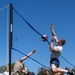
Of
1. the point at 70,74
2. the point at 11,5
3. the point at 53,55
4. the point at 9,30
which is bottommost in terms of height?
the point at 70,74

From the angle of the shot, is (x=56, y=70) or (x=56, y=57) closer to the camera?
(x=56, y=70)

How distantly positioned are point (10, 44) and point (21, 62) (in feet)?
8.08

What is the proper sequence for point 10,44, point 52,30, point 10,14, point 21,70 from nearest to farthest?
point 10,44 → point 10,14 → point 52,30 → point 21,70

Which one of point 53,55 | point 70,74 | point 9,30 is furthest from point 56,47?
point 9,30

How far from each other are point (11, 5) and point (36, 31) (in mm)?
2011

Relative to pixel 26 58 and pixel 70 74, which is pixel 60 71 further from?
pixel 26 58

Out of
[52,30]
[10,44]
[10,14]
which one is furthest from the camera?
[52,30]

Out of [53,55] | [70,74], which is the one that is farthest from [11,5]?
[70,74]

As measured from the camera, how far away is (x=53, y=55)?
1051 centimetres

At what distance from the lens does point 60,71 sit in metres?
10.1

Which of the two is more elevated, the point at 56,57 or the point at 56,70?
the point at 56,57

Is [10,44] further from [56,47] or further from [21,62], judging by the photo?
[21,62]

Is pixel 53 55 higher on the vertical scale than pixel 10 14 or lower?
lower

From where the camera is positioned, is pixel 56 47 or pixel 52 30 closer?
pixel 56 47
